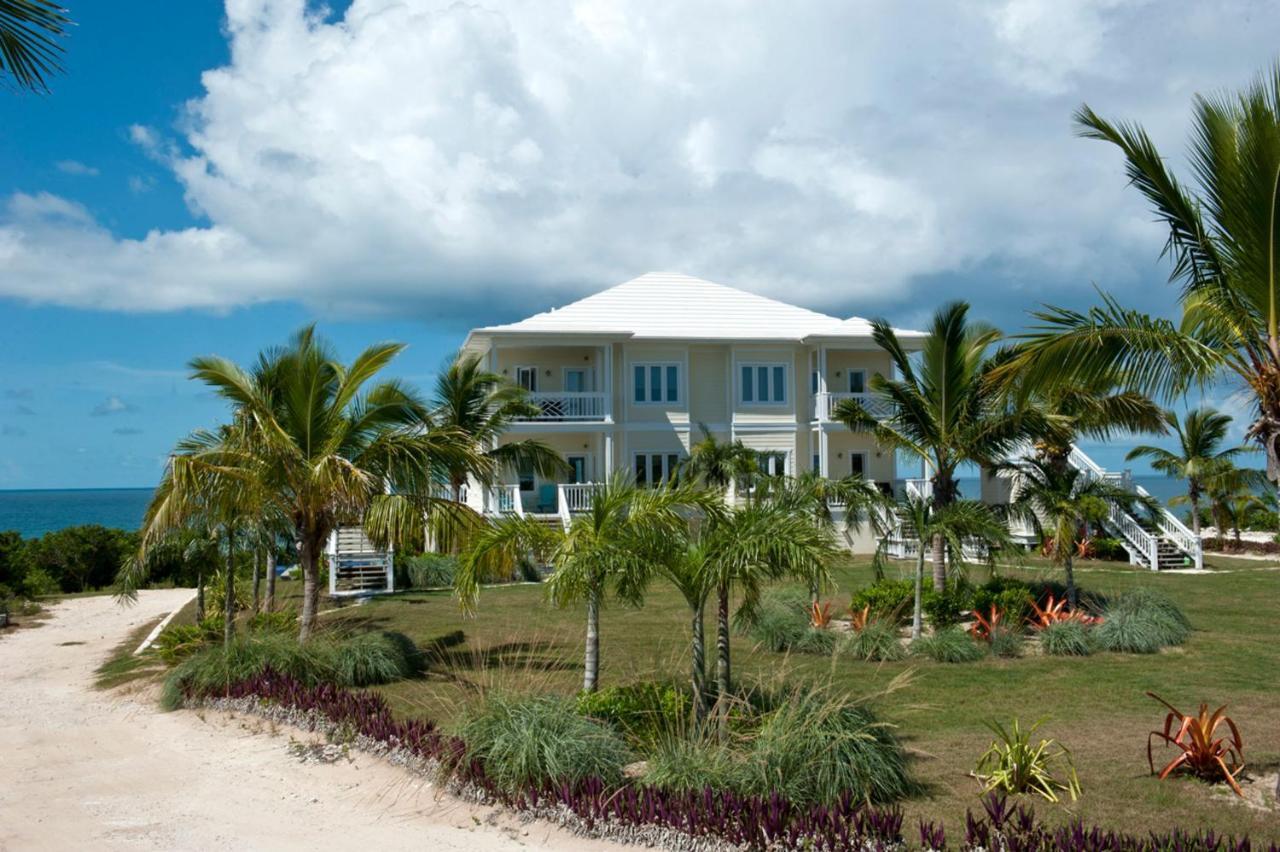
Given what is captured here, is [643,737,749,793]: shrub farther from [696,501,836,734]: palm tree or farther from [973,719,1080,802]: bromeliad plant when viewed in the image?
[973,719,1080,802]: bromeliad plant

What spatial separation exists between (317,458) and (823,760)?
847cm

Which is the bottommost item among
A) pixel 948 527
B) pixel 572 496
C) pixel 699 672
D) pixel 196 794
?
pixel 196 794

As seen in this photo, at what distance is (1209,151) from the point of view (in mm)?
7648

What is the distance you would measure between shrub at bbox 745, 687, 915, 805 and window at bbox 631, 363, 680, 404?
79.5 ft

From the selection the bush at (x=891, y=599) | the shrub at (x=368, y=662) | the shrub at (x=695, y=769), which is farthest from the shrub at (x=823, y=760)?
the bush at (x=891, y=599)

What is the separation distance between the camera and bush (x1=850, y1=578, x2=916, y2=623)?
1573 cm

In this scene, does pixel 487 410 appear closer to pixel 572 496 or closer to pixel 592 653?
pixel 572 496

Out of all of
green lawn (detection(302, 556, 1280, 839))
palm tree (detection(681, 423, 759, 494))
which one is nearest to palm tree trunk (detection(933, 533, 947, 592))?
green lawn (detection(302, 556, 1280, 839))

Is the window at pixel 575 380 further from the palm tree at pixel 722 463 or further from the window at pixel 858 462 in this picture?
the window at pixel 858 462

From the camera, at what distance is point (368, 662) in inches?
481

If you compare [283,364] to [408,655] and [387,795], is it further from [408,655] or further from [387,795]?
[387,795]

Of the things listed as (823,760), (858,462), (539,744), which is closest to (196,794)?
(539,744)

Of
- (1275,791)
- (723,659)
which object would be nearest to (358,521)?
(723,659)

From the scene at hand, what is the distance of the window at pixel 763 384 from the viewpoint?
3238 cm
